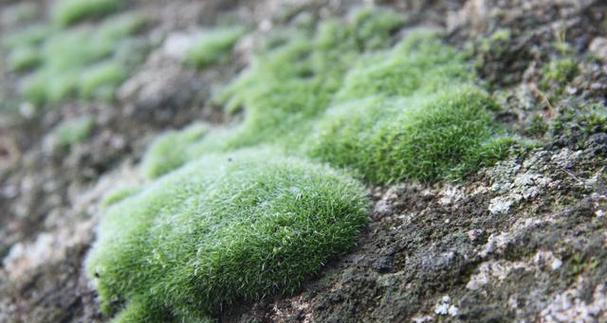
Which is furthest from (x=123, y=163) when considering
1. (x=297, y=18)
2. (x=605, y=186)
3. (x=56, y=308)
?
(x=605, y=186)

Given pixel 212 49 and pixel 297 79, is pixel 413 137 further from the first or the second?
pixel 212 49

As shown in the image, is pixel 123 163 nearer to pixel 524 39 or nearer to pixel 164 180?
pixel 164 180

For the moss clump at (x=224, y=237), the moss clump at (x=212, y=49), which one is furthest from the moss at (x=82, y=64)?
the moss clump at (x=224, y=237)

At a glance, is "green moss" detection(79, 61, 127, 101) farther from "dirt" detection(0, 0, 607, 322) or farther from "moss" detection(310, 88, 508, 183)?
"moss" detection(310, 88, 508, 183)

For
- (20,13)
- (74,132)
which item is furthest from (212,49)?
(20,13)

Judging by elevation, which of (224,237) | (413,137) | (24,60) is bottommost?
(224,237)

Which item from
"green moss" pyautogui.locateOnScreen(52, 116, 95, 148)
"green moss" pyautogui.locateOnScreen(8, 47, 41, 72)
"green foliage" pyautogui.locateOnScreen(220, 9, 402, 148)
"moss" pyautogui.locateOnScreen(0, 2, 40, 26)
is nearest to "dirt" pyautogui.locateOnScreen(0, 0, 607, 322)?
"green moss" pyautogui.locateOnScreen(52, 116, 95, 148)
